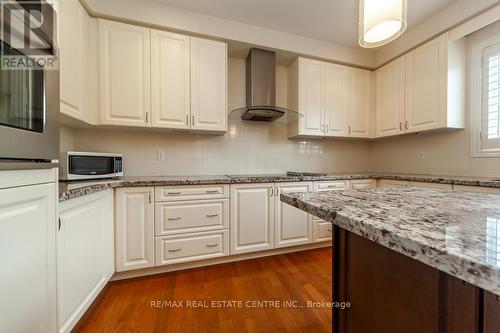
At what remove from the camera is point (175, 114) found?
2115 mm

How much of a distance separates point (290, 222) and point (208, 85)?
5.68 ft

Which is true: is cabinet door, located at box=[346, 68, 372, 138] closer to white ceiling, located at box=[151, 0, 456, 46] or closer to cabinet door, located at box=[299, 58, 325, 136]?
cabinet door, located at box=[299, 58, 325, 136]

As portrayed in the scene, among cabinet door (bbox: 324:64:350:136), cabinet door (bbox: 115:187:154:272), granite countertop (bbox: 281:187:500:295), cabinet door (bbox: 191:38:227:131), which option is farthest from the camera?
cabinet door (bbox: 324:64:350:136)

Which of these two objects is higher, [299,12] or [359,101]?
[299,12]

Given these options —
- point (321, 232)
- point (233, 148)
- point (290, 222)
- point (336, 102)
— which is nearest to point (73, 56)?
point (233, 148)

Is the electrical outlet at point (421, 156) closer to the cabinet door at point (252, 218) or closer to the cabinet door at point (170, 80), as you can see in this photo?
the cabinet door at point (252, 218)

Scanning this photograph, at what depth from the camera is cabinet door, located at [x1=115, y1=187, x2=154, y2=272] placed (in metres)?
1.74

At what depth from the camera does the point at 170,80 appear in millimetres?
2098

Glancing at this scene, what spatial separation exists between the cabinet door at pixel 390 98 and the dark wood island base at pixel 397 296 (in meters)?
2.50

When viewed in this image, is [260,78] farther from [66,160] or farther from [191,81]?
[66,160]

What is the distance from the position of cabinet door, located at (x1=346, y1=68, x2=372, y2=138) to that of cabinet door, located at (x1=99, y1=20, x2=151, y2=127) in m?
2.50

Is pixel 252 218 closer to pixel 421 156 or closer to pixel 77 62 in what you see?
pixel 77 62

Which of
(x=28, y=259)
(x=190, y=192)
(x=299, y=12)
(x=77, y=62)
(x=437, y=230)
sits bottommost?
(x=28, y=259)

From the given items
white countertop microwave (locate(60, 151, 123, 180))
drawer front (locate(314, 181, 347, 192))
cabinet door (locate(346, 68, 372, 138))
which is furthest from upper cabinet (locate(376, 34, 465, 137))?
white countertop microwave (locate(60, 151, 123, 180))
